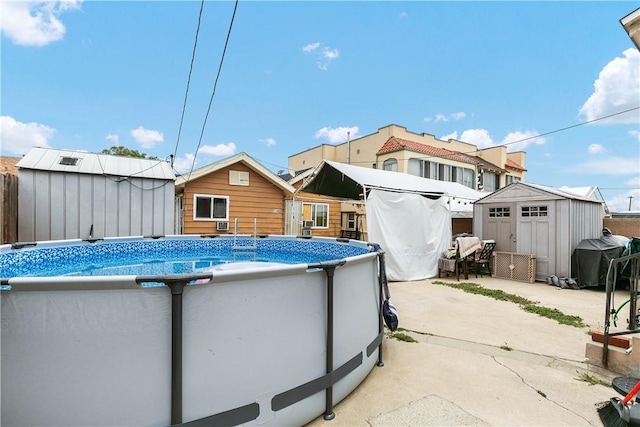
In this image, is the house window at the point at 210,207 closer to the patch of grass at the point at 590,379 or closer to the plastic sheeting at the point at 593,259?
the patch of grass at the point at 590,379

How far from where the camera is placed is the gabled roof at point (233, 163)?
9.35 metres

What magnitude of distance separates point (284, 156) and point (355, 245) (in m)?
Result: 20.8

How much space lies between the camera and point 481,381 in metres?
2.70

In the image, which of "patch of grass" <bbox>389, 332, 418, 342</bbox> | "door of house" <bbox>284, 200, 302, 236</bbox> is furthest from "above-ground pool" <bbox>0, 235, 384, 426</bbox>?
"door of house" <bbox>284, 200, 302, 236</bbox>

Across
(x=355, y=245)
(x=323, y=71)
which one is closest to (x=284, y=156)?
(x=323, y=71)

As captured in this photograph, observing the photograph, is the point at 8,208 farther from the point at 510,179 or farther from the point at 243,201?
the point at 510,179

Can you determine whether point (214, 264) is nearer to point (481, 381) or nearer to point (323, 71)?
point (481, 381)

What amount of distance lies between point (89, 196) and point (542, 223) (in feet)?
36.8

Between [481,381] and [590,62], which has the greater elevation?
[590,62]

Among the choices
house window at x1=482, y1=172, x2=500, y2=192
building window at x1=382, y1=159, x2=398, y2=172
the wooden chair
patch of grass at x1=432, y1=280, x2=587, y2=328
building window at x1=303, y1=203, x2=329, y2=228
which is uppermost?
building window at x1=382, y1=159, x2=398, y2=172

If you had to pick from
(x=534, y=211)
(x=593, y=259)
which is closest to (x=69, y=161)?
(x=534, y=211)

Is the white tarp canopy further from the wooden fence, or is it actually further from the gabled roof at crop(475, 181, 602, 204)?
the wooden fence

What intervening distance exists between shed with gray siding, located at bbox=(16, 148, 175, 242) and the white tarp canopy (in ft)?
13.9

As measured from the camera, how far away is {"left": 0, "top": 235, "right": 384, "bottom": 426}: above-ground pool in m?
1.47
